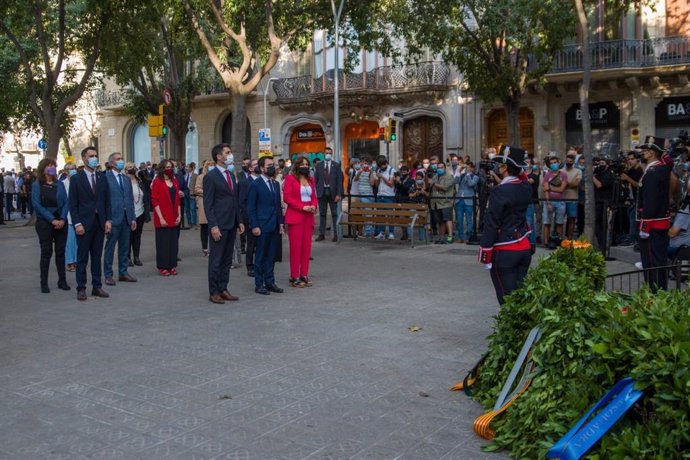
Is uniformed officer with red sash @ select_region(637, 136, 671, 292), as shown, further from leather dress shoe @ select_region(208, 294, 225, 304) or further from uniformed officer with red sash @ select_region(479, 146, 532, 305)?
leather dress shoe @ select_region(208, 294, 225, 304)

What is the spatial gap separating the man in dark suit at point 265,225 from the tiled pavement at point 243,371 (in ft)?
1.07

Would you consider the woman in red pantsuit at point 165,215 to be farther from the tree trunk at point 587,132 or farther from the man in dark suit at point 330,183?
the tree trunk at point 587,132

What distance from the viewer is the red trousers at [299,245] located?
37.1 ft

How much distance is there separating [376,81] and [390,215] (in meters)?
16.8

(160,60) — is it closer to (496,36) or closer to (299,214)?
(496,36)

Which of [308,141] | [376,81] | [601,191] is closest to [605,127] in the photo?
[376,81]

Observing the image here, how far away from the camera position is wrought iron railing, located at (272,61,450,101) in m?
31.7

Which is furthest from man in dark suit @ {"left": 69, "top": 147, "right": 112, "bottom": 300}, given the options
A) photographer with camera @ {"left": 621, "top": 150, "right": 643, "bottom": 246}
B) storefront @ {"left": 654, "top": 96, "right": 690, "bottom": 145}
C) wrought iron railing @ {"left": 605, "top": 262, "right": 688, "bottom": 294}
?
storefront @ {"left": 654, "top": 96, "right": 690, "bottom": 145}

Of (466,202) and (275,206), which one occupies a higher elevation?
(275,206)

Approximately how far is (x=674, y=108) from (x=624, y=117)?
62.3 inches

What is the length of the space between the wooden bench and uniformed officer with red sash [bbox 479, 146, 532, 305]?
31.6 feet

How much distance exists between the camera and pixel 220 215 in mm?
10266

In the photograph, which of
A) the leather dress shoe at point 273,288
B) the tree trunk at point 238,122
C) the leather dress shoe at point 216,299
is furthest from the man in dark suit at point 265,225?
the tree trunk at point 238,122

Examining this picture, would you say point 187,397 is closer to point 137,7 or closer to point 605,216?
point 605,216
